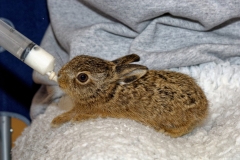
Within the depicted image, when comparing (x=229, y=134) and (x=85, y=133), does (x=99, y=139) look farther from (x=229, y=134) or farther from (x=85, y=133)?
(x=229, y=134)

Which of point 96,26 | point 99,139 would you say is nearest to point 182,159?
point 99,139

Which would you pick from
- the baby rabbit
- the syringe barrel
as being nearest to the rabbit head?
the baby rabbit

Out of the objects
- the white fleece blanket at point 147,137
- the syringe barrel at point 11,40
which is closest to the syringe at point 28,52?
the syringe barrel at point 11,40

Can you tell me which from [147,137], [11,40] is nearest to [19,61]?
[11,40]

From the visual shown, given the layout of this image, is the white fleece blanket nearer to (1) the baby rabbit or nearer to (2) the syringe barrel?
(1) the baby rabbit

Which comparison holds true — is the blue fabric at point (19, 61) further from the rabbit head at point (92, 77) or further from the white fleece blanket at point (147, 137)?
the rabbit head at point (92, 77)
